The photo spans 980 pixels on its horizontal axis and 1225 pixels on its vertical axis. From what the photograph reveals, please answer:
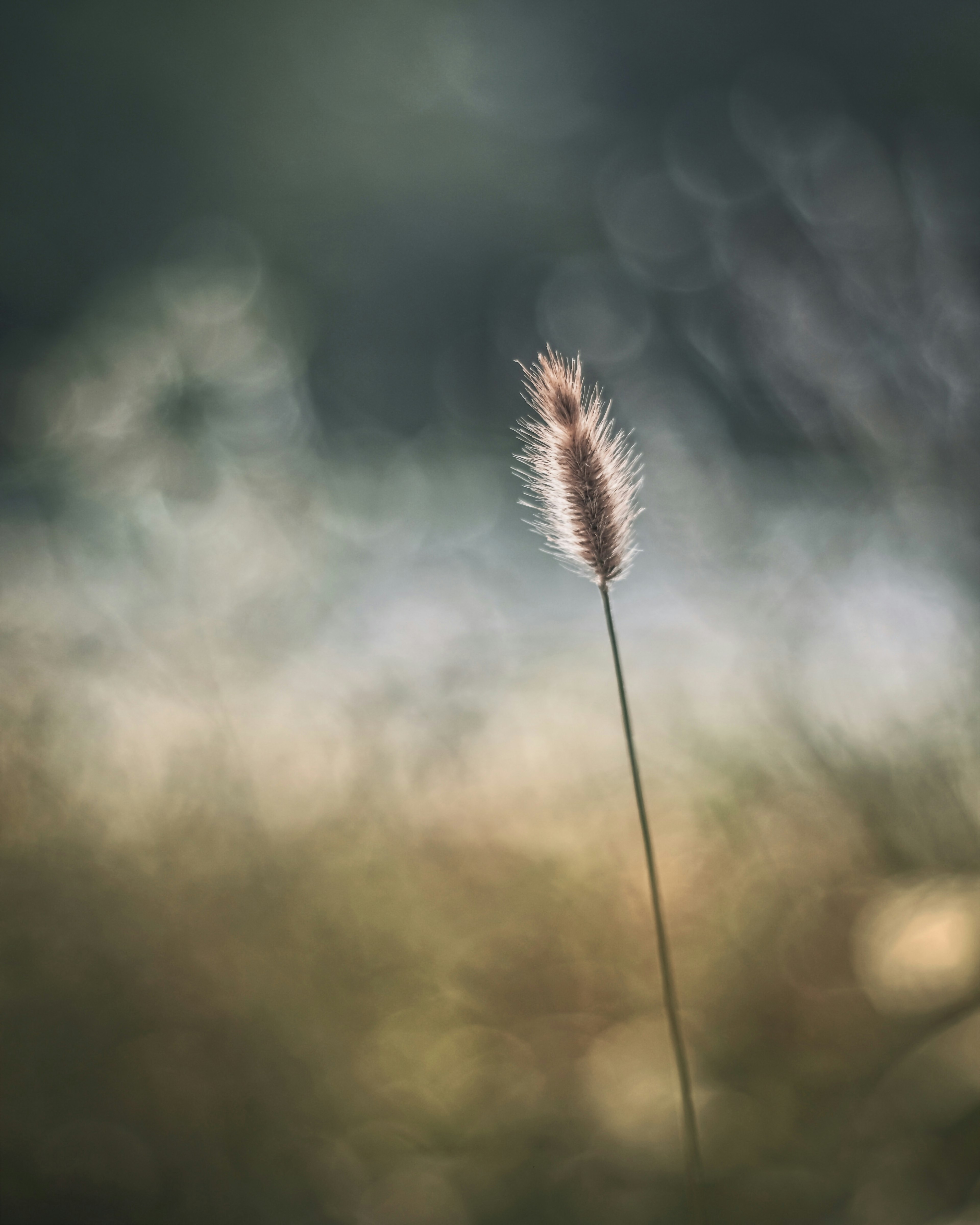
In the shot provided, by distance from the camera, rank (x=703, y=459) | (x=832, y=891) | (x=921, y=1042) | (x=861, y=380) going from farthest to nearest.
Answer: (x=703, y=459), (x=861, y=380), (x=832, y=891), (x=921, y=1042)

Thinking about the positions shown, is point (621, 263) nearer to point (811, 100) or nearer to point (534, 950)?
point (811, 100)

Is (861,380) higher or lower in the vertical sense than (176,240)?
lower

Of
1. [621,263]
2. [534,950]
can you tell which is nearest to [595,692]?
[534,950]

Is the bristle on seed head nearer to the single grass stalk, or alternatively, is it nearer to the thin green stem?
the single grass stalk

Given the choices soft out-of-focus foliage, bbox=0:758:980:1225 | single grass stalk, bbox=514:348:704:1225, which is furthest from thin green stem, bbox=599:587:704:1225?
soft out-of-focus foliage, bbox=0:758:980:1225

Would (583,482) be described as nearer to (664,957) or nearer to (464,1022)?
(664,957)

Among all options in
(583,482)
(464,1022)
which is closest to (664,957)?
(583,482)

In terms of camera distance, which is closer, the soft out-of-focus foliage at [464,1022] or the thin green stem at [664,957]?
the thin green stem at [664,957]

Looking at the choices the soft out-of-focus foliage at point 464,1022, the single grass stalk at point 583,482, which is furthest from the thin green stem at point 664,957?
the soft out-of-focus foliage at point 464,1022

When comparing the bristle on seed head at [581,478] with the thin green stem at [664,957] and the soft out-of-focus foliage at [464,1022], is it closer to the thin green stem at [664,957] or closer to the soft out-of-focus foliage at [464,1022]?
the thin green stem at [664,957]
